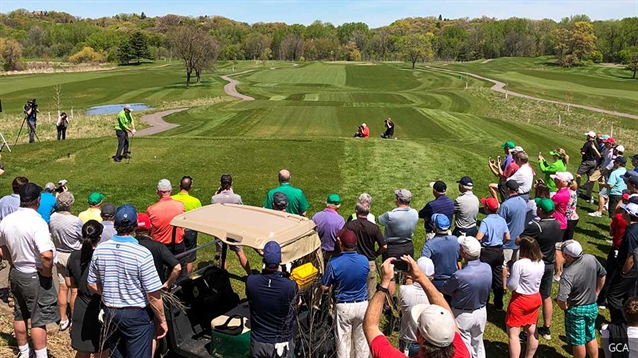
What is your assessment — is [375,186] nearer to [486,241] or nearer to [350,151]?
[350,151]

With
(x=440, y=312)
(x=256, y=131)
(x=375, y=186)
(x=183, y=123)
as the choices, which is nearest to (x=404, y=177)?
(x=375, y=186)

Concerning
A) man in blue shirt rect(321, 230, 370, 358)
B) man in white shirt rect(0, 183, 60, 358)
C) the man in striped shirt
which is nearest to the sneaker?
man in blue shirt rect(321, 230, 370, 358)

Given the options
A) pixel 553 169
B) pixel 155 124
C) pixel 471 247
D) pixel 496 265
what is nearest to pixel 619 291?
pixel 496 265

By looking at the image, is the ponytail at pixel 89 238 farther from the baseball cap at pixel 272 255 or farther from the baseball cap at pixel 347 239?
the baseball cap at pixel 347 239

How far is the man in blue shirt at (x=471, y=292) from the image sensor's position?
6.07m

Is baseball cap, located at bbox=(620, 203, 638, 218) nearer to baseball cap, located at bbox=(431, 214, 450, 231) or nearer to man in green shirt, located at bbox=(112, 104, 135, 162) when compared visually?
baseball cap, located at bbox=(431, 214, 450, 231)

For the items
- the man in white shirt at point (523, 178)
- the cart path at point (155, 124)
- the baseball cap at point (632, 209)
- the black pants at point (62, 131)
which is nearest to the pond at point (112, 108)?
the cart path at point (155, 124)

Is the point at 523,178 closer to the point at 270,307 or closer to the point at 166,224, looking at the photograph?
the point at 270,307

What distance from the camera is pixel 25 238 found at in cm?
599

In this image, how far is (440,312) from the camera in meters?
3.27

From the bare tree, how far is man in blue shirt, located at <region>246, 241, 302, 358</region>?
72585 millimetres

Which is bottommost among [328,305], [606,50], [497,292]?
[497,292]

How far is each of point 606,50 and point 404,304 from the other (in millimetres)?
161910

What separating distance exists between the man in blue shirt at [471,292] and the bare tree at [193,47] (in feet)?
238
